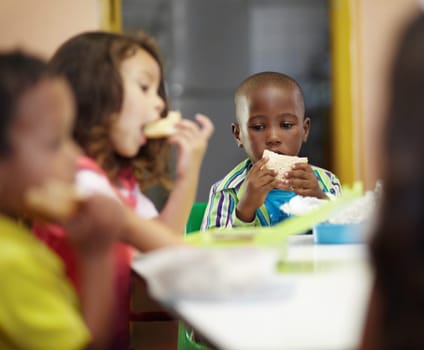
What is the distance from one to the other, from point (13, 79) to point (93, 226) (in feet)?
0.70

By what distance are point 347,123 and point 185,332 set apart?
107 inches

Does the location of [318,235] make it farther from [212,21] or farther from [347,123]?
[212,21]

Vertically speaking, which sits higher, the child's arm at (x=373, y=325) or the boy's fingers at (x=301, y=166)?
the child's arm at (x=373, y=325)

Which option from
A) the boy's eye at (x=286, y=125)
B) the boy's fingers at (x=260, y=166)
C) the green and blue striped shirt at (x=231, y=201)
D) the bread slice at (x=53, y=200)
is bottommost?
the green and blue striped shirt at (x=231, y=201)

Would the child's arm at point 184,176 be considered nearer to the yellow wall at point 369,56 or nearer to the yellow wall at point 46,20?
the yellow wall at point 46,20

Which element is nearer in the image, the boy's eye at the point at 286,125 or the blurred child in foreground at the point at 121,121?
the blurred child in foreground at the point at 121,121

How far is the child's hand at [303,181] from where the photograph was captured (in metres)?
1.89

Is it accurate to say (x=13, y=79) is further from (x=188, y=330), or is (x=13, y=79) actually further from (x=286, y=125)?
(x=286, y=125)

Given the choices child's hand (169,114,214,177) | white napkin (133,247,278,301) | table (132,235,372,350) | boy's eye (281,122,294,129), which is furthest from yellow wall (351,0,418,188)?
white napkin (133,247,278,301)

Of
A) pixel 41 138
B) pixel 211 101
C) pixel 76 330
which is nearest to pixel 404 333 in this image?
pixel 76 330

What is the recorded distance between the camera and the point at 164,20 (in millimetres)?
4828

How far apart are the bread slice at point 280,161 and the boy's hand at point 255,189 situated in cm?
6

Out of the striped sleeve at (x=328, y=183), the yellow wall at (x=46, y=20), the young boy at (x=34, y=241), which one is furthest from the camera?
the yellow wall at (x=46, y=20)

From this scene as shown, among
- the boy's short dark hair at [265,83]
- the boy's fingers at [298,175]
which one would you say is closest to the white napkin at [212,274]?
the boy's fingers at [298,175]
